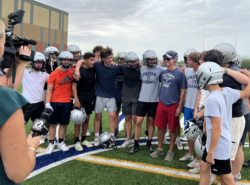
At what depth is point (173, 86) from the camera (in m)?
4.72

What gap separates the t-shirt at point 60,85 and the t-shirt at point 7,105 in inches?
153

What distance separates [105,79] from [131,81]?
0.71 m

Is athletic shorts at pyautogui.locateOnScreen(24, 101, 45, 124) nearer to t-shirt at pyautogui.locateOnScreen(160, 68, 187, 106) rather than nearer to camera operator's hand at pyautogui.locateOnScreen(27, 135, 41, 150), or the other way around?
t-shirt at pyautogui.locateOnScreen(160, 68, 187, 106)

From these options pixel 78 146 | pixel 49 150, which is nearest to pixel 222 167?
pixel 78 146

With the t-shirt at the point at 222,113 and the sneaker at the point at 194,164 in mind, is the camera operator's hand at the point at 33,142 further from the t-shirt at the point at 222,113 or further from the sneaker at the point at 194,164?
the sneaker at the point at 194,164

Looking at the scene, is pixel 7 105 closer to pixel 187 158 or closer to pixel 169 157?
pixel 169 157

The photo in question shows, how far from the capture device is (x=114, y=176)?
3.88 metres

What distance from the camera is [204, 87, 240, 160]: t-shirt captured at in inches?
96.4

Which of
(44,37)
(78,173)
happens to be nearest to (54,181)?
(78,173)

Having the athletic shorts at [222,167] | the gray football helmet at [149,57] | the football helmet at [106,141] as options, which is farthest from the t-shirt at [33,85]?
the athletic shorts at [222,167]

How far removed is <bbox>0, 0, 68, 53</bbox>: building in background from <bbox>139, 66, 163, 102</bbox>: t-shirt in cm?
3868

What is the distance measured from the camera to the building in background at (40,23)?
1519 inches

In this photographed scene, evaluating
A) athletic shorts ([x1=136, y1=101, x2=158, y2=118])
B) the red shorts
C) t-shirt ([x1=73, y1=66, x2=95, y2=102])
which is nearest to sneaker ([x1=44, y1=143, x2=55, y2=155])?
t-shirt ([x1=73, y1=66, x2=95, y2=102])

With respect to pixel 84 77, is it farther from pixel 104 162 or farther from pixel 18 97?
pixel 18 97
